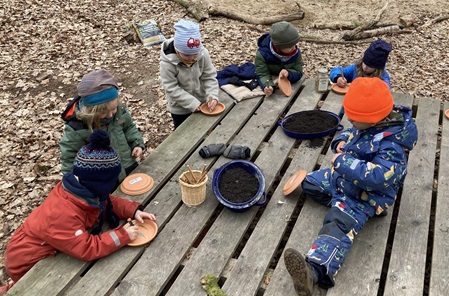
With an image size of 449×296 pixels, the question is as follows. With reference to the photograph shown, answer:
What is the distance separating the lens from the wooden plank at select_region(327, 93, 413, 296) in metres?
2.40

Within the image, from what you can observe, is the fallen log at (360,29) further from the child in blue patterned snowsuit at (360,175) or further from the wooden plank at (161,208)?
the child in blue patterned snowsuit at (360,175)

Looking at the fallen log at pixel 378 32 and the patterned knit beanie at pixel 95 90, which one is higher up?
the patterned knit beanie at pixel 95 90

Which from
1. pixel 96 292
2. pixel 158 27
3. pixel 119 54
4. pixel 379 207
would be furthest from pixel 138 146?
pixel 158 27

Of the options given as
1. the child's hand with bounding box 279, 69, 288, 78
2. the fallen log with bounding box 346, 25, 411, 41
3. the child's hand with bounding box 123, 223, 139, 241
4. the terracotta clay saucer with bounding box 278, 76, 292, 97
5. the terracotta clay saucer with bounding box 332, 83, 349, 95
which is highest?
the child's hand with bounding box 123, 223, 139, 241

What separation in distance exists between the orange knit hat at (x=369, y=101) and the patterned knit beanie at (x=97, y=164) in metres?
1.47

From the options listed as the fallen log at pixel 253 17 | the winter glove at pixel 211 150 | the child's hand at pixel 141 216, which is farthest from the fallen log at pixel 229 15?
the child's hand at pixel 141 216

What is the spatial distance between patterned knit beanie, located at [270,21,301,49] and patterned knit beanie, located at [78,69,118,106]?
2021mm

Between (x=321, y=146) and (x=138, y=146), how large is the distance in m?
1.58

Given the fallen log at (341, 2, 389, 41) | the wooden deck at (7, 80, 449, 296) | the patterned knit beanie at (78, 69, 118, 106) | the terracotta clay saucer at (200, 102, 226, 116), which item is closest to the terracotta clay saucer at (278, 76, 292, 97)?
the terracotta clay saucer at (200, 102, 226, 116)

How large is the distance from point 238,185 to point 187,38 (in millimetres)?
1386

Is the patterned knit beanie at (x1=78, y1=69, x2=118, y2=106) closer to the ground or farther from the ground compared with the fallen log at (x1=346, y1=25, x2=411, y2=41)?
farther from the ground

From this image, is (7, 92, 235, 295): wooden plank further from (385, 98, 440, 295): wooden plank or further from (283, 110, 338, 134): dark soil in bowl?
(385, 98, 440, 295): wooden plank

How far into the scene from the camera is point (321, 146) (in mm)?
3637

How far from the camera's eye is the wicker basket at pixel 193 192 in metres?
2.88
